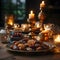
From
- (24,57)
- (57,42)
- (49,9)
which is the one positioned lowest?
(24,57)

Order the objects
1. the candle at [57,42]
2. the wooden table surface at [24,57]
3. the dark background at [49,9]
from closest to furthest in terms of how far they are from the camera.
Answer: the wooden table surface at [24,57] → the candle at [57,42] → the dark background at [49,9]

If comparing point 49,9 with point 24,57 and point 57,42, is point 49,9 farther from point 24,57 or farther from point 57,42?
point 24,57

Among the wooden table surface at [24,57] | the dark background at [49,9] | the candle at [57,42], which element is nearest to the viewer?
the wooden table surface at [24,57]

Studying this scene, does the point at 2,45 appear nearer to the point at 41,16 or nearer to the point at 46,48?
the point at 46,48

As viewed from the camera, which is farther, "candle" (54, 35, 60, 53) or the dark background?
the dark background

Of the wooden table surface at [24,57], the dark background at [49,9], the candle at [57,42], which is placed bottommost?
the wooden table surface at [24,57]

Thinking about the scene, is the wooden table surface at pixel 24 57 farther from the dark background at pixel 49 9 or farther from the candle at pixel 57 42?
the dark background at pixel 49 9

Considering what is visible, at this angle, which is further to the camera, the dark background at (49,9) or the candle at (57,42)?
the dark background at (49,9)

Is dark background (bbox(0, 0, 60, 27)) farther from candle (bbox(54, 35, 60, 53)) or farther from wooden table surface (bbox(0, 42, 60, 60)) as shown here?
wooden table surface (bbox(0, 42, 60, 60))

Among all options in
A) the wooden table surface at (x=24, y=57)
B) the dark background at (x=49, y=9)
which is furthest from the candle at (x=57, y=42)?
the dark background at (x=49, y=9)

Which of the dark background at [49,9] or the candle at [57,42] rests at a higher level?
the dark background at [49,9]

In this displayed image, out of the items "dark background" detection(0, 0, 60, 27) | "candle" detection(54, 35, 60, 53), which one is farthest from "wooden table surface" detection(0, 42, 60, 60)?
"dark background" detection(0, 0, 60, 27)

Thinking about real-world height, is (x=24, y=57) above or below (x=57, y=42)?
below

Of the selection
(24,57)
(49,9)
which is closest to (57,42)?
(24,57)
